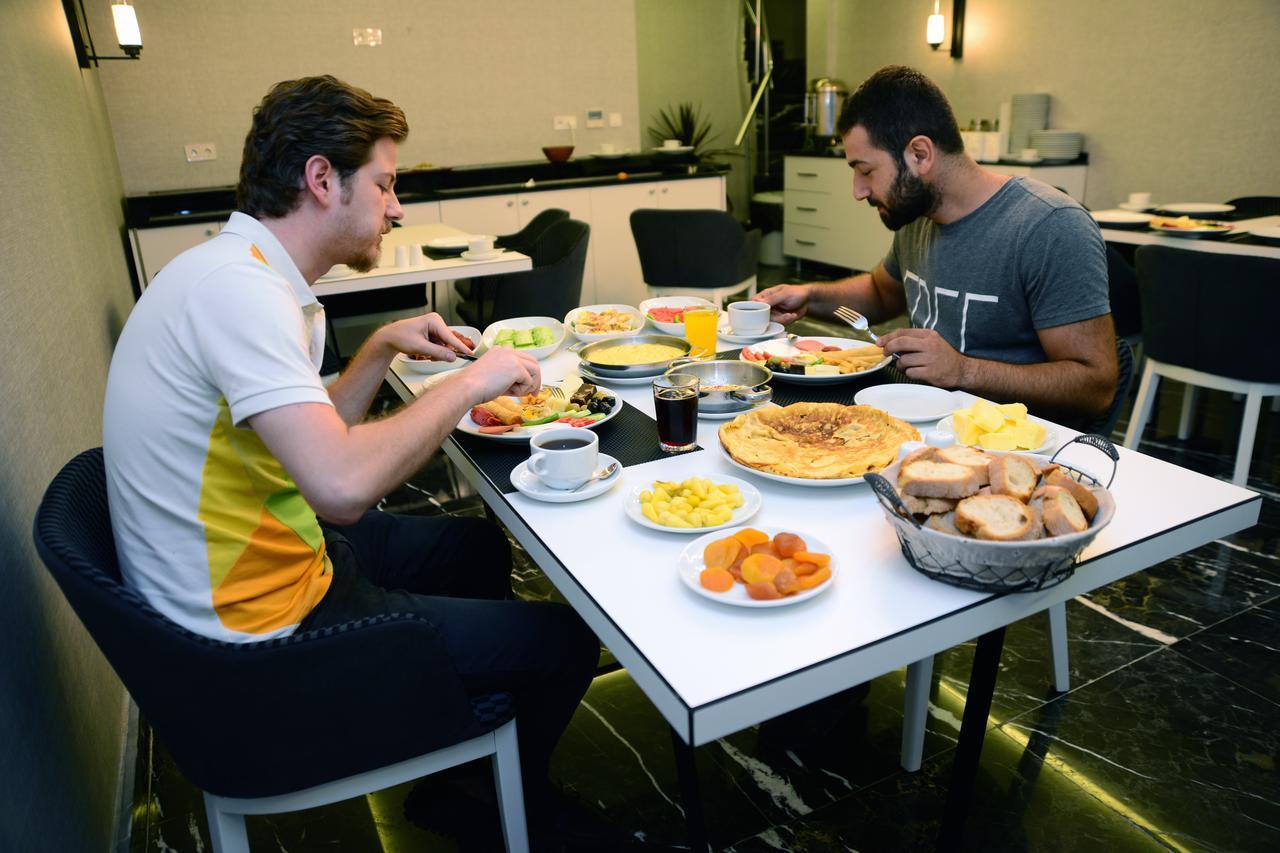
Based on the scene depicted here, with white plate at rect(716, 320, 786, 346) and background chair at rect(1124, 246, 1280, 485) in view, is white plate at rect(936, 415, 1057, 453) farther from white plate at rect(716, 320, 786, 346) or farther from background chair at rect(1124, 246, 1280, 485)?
background chair at rect(1124, 246, 1280, 485)

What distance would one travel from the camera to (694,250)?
409 centimetres

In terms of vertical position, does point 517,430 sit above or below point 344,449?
below

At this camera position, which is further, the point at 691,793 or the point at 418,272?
the point at 418,272

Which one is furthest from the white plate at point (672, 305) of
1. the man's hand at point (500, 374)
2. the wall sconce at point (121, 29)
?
the wall sconce at point (121, 29)

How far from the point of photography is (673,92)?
7727mm

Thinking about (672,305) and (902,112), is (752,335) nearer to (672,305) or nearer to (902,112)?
(672,305)

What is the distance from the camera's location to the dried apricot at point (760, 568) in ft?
3.28

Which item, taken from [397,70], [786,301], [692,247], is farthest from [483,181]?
[786,301]

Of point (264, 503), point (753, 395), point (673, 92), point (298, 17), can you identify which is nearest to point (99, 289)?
point (264, 503)

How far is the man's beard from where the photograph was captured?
1.93 meters

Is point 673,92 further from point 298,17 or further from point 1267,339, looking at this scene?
point 1267,339

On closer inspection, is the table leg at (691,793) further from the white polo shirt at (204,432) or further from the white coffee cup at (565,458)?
the white polo shirt at (204,432)

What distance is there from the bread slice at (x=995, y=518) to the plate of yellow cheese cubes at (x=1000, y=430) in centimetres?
32

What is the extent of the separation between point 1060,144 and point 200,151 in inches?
203
